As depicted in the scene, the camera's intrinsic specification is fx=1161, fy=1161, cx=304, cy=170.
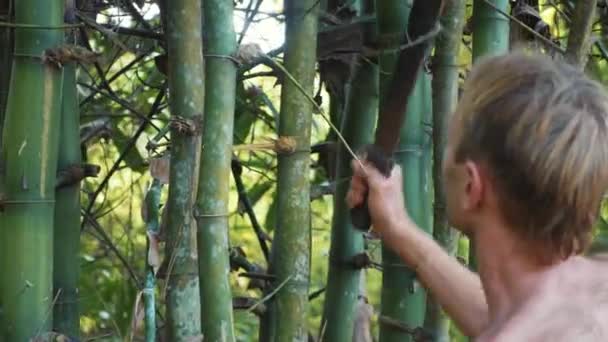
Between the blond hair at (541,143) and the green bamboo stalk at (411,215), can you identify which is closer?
the blond hair at (541,143)

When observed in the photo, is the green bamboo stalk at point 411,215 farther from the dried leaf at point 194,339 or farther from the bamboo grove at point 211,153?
the dried leaf at point 194,339

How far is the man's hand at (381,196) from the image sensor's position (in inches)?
55.2

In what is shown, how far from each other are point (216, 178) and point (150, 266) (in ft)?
0.69

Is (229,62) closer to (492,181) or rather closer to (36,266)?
(36,266)

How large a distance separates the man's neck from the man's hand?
11.0 inches

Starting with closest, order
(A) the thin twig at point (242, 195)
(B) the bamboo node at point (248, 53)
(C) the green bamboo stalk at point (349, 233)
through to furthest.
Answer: (B) the bamboo node at point (248, 53), (C) the green bamboo stalk at point (349, 233), (A) the thin twig at point (242, 195)

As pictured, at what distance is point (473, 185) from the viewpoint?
3.60 ft

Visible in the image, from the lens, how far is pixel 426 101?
187 centimetres

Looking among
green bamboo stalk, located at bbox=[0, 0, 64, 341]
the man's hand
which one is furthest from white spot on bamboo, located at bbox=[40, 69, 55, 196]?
the man's hand

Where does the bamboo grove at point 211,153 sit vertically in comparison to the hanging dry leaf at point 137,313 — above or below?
above

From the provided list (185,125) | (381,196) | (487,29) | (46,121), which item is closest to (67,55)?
Result: (46,121)

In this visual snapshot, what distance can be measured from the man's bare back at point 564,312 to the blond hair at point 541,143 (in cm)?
3

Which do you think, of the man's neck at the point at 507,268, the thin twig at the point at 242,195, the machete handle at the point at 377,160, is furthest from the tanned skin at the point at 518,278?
the thin twig at the point at 242,195

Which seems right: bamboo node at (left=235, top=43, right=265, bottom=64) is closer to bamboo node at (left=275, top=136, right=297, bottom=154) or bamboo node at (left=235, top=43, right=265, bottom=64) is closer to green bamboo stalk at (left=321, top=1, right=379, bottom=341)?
bamboo node at (left=275, top=136, right=297, bottom=154)
